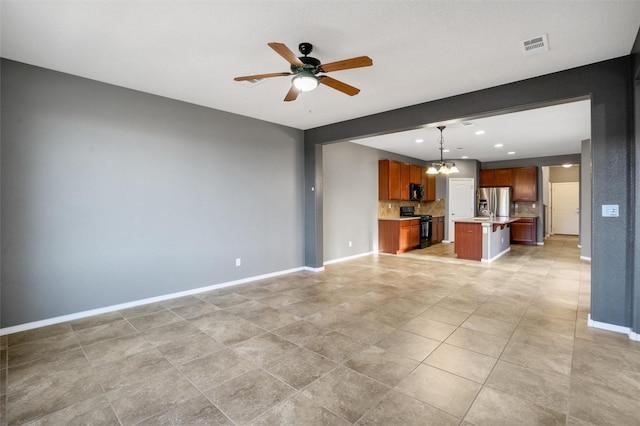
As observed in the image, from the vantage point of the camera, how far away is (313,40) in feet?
8.71

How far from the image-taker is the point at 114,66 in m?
3.16

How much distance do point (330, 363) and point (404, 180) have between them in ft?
22.1

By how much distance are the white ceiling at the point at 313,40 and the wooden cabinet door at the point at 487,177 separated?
6.99 metres

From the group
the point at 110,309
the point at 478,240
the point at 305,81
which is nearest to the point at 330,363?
the point at 305,81

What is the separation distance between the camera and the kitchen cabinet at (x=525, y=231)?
9.19 m

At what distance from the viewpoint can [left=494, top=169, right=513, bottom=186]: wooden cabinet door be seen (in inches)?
373

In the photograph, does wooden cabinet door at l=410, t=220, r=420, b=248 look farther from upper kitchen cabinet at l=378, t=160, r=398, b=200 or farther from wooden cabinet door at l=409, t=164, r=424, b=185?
wooden cabinet door at l=409, t=164, r=424, b=185

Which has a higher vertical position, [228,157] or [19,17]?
[19,17]

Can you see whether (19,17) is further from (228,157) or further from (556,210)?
(556,210)

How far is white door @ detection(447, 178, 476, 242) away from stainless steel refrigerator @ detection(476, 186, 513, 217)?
0.39 metres

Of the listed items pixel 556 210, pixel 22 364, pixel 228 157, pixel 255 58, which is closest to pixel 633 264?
pixel 255 58

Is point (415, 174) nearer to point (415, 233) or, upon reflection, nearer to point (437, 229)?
point (415, 233)

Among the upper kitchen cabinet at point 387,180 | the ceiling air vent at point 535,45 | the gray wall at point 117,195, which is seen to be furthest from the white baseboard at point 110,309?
the ceiling air vent at point 535,45

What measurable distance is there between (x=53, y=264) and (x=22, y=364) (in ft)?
3.75
